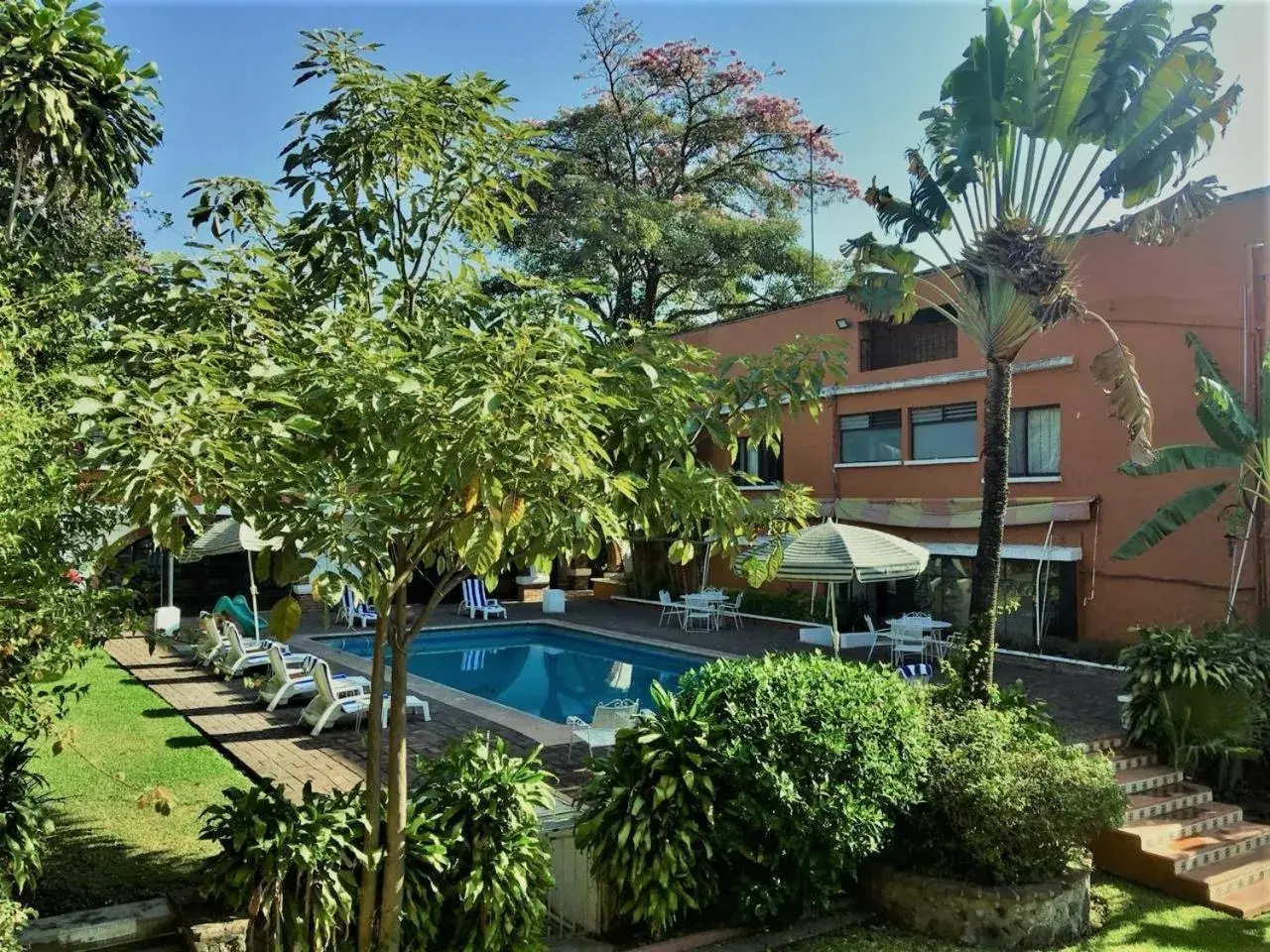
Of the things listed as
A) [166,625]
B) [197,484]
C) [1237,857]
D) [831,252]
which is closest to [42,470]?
[197,484]

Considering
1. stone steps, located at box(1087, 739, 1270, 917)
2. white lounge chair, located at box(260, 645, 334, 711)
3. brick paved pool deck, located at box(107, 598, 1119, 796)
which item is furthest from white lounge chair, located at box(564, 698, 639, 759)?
stone steps, located at box(1087, 739, 1270, 917)

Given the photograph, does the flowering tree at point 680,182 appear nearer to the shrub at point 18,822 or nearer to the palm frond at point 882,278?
the palm frond at point 882,278

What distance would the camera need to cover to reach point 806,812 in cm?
708

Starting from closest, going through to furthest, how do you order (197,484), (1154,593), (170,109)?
(197,484) < (170,109) < (1154,593)

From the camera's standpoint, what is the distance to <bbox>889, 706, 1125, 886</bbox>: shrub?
743 cm

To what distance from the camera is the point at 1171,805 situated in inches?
413

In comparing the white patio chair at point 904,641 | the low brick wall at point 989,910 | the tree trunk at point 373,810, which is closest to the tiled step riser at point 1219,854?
the low brick wall at point 989,910

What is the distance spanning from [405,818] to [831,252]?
3149cm

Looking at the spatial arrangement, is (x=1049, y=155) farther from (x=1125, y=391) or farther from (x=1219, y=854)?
(x=1219, y=854)

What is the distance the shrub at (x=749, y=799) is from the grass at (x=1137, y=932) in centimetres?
49

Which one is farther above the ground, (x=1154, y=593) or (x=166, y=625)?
(x=1154, y=593)

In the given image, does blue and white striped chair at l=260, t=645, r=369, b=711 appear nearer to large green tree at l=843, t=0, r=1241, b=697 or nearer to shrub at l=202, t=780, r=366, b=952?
shrub at l=202, t=780, r=366, b=952

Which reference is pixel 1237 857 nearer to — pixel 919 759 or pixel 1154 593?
pixel 919 759

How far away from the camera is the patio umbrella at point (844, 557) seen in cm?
1369
